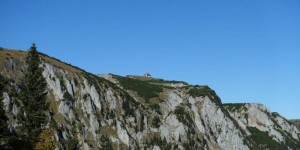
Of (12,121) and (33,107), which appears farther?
(12,121)

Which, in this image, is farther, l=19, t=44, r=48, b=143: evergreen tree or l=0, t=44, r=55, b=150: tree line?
l=19, t=44, r=48, b=143: evergreen tree

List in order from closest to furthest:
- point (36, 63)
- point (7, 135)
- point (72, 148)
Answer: point (7, 135) < point (36, 63) < point (72, 148)

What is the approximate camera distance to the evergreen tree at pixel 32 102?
65562mm

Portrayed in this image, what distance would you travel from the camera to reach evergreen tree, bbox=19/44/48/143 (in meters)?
65.6

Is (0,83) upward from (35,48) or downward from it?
downward

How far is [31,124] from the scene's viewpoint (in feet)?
216

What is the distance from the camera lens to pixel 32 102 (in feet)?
218

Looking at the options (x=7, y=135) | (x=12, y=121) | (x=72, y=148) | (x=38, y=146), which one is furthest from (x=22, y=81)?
(x=12, y=121)

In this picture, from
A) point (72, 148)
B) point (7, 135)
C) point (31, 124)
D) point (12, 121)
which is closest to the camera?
point (7, 135)

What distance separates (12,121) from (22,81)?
13276 cm

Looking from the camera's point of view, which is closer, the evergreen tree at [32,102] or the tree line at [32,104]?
the tree line at [32,104]

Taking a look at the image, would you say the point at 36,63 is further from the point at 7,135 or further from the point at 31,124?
the point at 7,135

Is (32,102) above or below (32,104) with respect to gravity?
above

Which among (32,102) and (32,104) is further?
(32,102)
